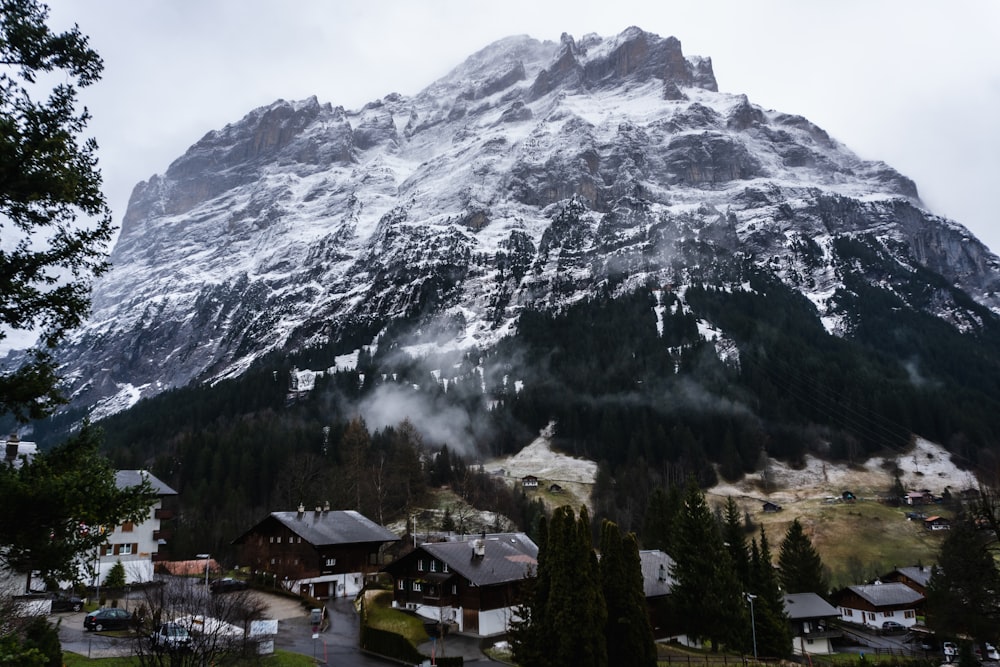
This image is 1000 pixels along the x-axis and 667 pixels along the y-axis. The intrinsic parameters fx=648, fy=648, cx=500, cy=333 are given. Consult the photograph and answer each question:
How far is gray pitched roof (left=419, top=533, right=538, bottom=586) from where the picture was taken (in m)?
50.0

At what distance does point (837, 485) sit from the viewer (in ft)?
425

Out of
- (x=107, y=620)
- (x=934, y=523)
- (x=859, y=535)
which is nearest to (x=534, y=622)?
(x=107, y=620)

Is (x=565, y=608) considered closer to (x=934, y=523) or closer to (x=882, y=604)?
(x=882, y=604)

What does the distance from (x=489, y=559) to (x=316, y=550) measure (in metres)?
18.4

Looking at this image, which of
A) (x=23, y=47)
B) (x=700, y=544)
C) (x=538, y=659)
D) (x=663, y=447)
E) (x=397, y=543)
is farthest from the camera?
(x=663, y=447)

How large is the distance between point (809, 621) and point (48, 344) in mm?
72302

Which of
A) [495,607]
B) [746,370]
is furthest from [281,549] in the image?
[746,370]

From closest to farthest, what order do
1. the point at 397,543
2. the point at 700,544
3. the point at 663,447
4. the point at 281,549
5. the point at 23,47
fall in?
the point at 23,47 → the point at 700,544 → the point at 281,549 → the point at 397,543 → the point at 663,447

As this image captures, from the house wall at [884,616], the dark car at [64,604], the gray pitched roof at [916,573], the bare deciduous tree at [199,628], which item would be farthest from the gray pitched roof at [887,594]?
the dark car at [64,604]

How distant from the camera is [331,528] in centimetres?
6500

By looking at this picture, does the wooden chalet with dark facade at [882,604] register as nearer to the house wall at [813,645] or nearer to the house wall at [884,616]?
the house wall at [884,616]

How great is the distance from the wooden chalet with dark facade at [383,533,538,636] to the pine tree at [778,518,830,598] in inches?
1432

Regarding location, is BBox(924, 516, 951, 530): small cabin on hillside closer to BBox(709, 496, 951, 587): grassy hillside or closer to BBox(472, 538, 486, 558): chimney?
BBox(709, 496, 951, 587): grassy hillside

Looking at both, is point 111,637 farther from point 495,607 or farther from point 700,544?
point 700,544
